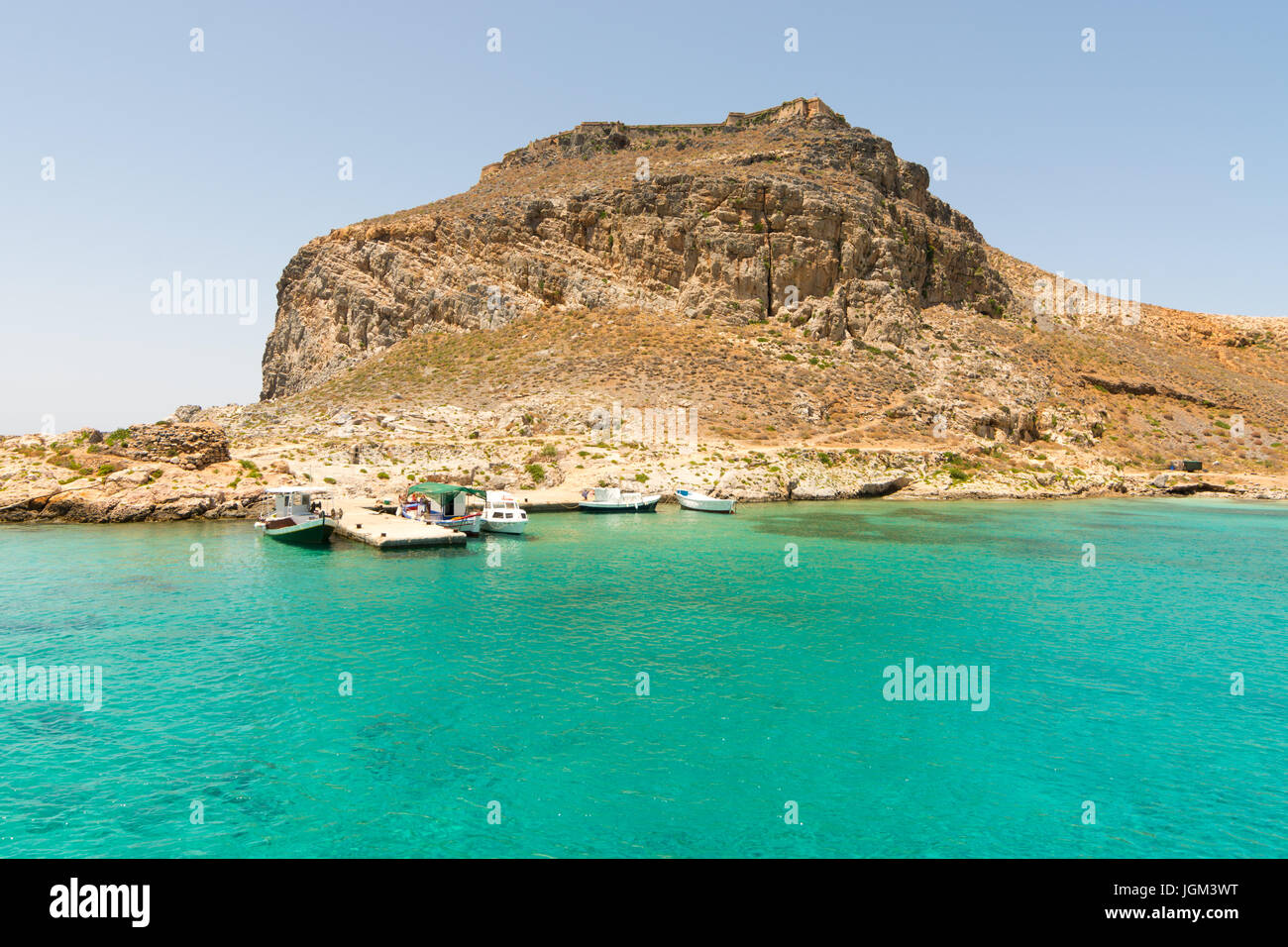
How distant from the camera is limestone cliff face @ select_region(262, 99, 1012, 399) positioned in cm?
8319

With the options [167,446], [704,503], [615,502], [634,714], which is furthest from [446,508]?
[634,714]

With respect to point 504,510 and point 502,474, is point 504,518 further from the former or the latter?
point 502,474

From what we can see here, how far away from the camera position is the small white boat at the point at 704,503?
50.9 m

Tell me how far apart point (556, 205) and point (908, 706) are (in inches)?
3295

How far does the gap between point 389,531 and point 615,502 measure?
57.8 feet

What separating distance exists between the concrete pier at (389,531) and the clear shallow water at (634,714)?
503 cm

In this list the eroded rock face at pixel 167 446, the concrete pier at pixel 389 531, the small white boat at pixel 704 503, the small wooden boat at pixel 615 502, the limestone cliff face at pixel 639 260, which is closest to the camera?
the concrete pier at pixel 389 531

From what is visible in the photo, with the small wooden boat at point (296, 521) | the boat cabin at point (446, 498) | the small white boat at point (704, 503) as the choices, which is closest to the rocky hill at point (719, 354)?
the small white boat at point (704, 503)

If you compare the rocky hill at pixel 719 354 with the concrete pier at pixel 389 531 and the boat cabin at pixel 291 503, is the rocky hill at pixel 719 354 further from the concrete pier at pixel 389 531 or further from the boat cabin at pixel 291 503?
the boat cabin at pixel 291 503

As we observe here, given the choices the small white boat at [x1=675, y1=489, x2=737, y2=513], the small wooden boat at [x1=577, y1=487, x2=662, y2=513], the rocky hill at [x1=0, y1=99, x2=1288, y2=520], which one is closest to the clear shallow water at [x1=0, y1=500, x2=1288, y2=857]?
the small wooden boat at [x1=577, y1=487, x2=662, y2=513]

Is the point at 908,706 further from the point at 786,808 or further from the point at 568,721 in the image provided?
the point at 568,721

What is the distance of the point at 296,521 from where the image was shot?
36938 mm

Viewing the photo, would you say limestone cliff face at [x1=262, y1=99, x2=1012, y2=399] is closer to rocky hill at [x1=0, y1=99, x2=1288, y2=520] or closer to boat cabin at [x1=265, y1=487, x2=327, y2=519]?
rocky hill at [x1=0, y1=99, x2=1288, y2=520]

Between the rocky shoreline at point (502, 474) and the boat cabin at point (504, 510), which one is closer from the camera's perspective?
the boat cabin at point (504, 510)
